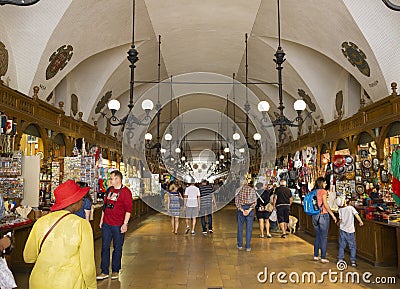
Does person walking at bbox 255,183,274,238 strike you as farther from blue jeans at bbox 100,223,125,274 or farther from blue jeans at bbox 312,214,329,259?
blue jeans at bbox 100,223,125,274

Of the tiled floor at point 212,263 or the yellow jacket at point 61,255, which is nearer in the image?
the yellow jacket at point 61,255

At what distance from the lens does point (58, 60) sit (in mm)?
7453

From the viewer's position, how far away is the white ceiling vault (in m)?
6.46

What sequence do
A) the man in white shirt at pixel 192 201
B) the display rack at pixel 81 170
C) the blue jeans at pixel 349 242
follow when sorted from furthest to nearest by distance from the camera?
the man in white shirt at pixel 192 201 < the display rack at pixel 81 170 < the blue jeans at pixel 349 242

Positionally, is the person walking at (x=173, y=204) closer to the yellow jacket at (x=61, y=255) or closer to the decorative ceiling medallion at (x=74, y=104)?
the decorative ceiling medallion at (x=74, y=104)

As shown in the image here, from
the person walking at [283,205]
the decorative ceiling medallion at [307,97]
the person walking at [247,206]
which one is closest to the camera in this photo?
the person walking at [247,206]

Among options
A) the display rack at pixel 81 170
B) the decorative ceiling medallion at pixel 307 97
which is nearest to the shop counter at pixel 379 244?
the decorative ceiling medallion at pixel 307 97

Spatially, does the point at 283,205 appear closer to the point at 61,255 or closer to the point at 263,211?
the point at 263,211

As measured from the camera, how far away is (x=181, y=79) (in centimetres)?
1270

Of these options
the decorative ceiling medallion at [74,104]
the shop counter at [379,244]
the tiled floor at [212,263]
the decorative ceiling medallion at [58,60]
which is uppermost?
the decorative ceiling medallion at [58,60]

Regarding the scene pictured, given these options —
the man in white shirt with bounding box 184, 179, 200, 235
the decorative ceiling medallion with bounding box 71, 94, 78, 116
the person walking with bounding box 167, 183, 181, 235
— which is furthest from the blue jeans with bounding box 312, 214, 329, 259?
the decorative ceiling medallion with bounding box 71, 94, 78, 116

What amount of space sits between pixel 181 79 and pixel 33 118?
20.6 ft

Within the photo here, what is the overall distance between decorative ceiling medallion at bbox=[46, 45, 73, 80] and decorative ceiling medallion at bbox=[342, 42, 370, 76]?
527 centimetres

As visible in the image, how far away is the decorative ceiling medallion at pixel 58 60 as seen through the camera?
7.23 meters
